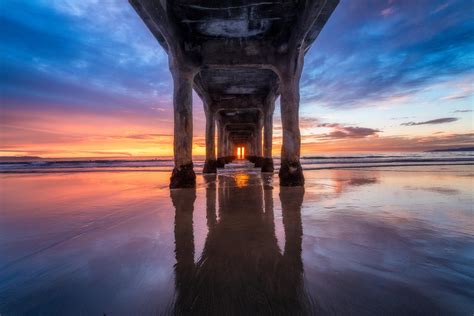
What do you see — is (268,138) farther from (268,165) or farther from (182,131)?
(182,131)

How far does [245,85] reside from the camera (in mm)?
11633

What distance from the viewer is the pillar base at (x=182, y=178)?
6.47m

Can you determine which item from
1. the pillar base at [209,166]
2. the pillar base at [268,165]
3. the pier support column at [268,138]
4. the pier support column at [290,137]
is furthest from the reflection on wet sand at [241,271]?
the pier support column at [268,138]

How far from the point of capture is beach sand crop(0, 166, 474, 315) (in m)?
1.23

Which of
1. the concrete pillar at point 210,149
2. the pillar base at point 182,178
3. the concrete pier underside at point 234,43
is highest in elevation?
the concrete pier underside at point 234,43

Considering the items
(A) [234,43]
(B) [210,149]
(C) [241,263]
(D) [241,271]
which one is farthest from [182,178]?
(B) [210,149]

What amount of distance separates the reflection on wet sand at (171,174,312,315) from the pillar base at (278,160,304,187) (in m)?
3.63

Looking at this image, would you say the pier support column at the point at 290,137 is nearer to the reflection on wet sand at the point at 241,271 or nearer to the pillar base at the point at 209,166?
the reflection on wet sand at the point at 241,271

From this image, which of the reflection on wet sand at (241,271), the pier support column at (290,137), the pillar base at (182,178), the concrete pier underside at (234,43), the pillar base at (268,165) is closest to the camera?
the reflection on wet sand at (241,271)

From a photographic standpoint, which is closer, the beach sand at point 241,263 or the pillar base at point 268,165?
the beach sand at point 241,263

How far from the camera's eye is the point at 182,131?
6566 mm

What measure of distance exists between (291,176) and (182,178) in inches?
129

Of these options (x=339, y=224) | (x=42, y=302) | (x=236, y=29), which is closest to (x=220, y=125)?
(x=236, y=29)

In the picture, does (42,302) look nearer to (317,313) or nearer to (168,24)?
(317,313)
